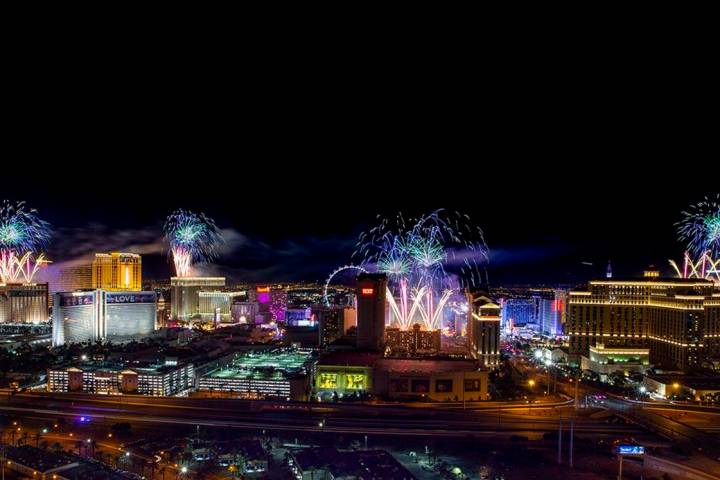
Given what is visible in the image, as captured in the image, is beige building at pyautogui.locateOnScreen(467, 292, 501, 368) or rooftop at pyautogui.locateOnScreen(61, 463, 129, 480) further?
beige building at pyautogui.locateOnScreen(467, 292, 501, 368)

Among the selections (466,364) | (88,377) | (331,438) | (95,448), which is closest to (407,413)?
(331,438)

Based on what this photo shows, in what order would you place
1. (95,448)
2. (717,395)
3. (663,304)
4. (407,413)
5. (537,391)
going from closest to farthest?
(95,448)
(407,413)
(717,395)
(537,391)
(663,304)

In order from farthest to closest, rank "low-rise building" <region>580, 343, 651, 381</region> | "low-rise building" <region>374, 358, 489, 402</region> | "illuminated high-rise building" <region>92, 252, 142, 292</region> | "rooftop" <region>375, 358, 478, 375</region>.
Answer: "illuminated high-rise building" <region>92, 252, 142, 292</region>
"low-rise building" <region>580, 343, 651, 381</region>
"rooftop" <region>375, 358, 478, 375</region>
"low-rise building" <region>374, 358, 489, 402</region>

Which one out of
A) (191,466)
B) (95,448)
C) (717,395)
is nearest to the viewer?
(191,466)

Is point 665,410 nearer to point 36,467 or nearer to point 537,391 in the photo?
point 537,391

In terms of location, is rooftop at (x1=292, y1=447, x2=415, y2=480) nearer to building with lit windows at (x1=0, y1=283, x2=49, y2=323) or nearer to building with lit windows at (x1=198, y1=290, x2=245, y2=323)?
building with lit windows at (x1=0, y1=283, x2=49, y2=323)

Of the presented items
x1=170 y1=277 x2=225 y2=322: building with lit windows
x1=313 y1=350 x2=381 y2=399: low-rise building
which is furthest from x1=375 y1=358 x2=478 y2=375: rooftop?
x1=170 y1=277 x2=225 y2=322: building with lit windows

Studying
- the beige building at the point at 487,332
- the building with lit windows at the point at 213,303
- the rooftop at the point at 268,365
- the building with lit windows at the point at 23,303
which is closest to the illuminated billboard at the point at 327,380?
the rooftop at the point at 268,365
